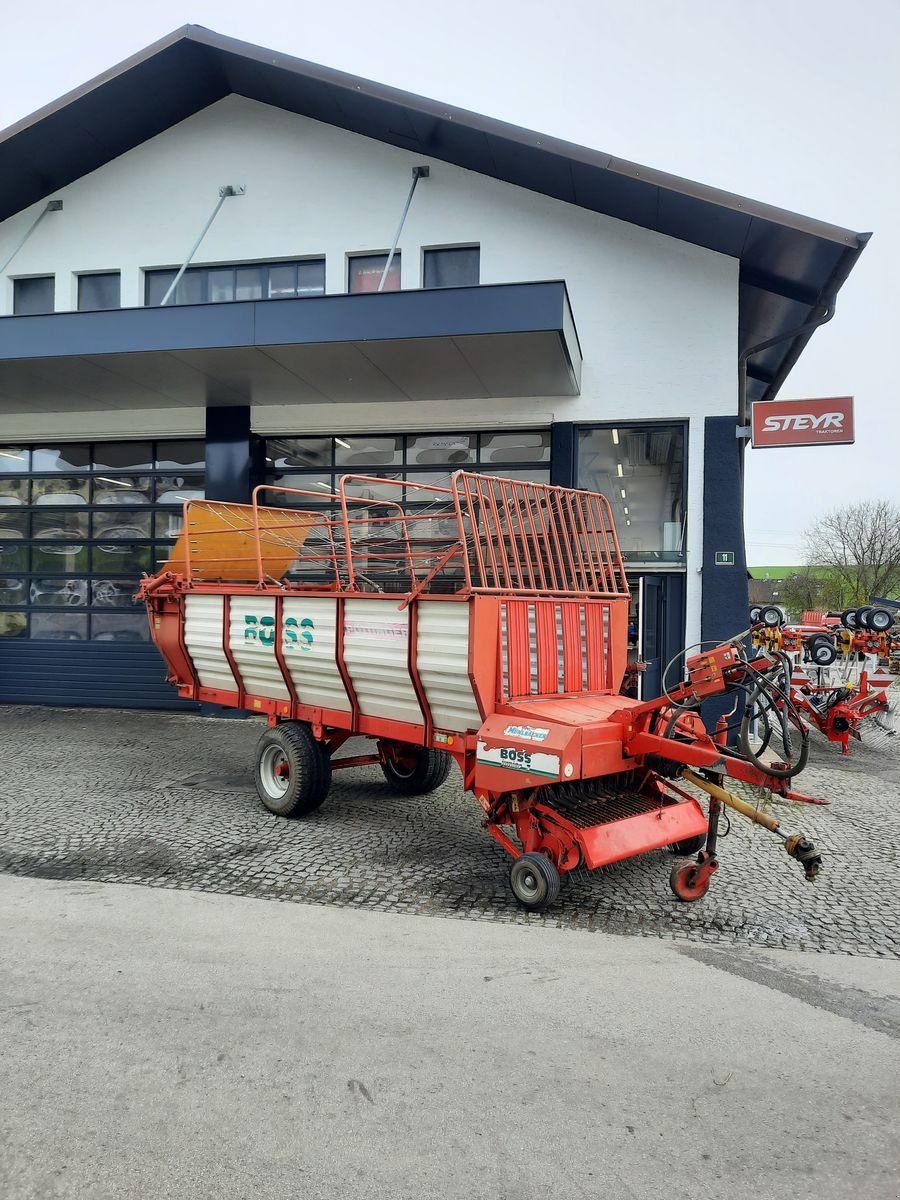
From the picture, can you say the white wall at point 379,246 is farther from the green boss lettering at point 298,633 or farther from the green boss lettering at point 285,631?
the green boss lettering at point 298,633

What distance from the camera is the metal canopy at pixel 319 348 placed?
8.59 m

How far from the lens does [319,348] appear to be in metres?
9.08

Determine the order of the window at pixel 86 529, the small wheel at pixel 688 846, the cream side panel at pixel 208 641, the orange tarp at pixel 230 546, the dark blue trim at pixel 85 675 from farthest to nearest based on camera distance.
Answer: the window at pixel 86 529 → the dark blue trim at pixel 85 675 → the orange tarp at pixel 230 546 → the cream side panel at pixel 208 641 → the small wheel at pixel 688 846

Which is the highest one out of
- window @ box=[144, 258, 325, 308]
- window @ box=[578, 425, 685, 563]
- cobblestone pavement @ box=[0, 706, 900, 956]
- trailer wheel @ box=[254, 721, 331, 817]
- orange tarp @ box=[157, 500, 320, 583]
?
window @ box=[144, 258, 325, 308]

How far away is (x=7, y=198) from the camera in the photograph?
39.4 ft

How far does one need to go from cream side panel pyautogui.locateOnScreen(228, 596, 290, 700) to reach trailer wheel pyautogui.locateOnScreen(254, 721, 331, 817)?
328 millimetres

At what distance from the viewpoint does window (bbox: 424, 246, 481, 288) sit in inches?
435

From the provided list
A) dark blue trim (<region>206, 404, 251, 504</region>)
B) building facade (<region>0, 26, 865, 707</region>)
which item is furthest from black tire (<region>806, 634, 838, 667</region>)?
dark blue trim (<region>206, 404, 251, 504</region>)

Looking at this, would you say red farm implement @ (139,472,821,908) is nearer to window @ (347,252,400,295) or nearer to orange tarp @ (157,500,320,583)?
orange tarp @ (157,500,320,583)

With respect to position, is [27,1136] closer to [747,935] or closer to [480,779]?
[480,779]

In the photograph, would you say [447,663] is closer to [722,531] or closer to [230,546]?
[230,546]

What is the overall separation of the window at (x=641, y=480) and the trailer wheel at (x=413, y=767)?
445 cm

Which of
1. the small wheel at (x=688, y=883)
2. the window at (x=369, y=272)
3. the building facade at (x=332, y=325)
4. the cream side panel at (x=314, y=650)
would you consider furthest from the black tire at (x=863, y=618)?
the cream side panel at (x=314, y=650)

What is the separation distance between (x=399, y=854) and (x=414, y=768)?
1637 millimetres
